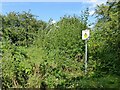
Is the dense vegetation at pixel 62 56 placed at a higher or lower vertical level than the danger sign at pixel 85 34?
lower

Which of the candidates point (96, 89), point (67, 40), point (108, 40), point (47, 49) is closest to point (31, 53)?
point (47, 49)

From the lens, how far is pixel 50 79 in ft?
10.4

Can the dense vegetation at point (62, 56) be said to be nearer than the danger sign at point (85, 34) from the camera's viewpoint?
Yes

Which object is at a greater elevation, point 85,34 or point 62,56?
point 85,34

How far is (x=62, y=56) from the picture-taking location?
330 centimetres

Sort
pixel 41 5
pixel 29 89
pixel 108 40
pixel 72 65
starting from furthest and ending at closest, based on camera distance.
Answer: pixel 108 40 → pixel 72 65 → pixel 29 89 → pixel 41 5

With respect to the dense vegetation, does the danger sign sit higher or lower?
higher

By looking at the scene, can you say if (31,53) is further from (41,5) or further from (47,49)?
(41,5)

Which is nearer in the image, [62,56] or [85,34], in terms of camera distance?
[62,56]

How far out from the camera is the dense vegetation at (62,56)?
313 centimetres

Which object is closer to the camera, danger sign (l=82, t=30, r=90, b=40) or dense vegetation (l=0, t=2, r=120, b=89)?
dense vegetation (l=0, t=2, r=120, b=89)

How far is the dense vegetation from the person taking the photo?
10.3 feet

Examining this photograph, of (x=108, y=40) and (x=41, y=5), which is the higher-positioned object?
(x=41, y=5)

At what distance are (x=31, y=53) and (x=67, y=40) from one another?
1.64 feet
